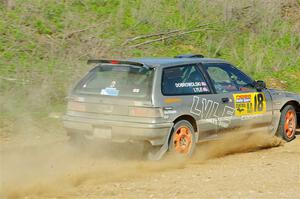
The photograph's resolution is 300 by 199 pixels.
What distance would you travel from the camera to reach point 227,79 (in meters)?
10.6

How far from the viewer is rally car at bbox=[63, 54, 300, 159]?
29.9 feet

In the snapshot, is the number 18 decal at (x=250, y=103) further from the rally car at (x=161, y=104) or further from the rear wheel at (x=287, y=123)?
the rear wheel at (x=287, y=123)

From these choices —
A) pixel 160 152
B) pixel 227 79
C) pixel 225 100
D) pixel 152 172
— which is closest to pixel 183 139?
pixel 160 152

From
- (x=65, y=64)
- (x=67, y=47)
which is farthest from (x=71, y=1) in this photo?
(x=65, y=64)

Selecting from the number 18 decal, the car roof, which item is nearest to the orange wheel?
the number 18 decal

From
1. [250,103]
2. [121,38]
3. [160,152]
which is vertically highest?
[121,38]

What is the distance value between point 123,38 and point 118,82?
25.3ft

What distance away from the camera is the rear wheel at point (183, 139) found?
30.6 ft

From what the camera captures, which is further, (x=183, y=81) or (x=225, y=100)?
(x=225, y=100)

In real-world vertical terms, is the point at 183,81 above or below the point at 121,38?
below

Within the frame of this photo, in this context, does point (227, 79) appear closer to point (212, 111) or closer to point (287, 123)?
point (212, 111)

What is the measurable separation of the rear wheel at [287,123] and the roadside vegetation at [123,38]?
4.31 meters

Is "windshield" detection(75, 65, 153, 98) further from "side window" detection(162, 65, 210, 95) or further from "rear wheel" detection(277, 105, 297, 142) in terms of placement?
→ "rear wheel" detection(277, 105, 297, 142)

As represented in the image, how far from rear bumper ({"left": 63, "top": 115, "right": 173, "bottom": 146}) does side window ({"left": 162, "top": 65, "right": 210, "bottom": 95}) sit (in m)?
0.58
